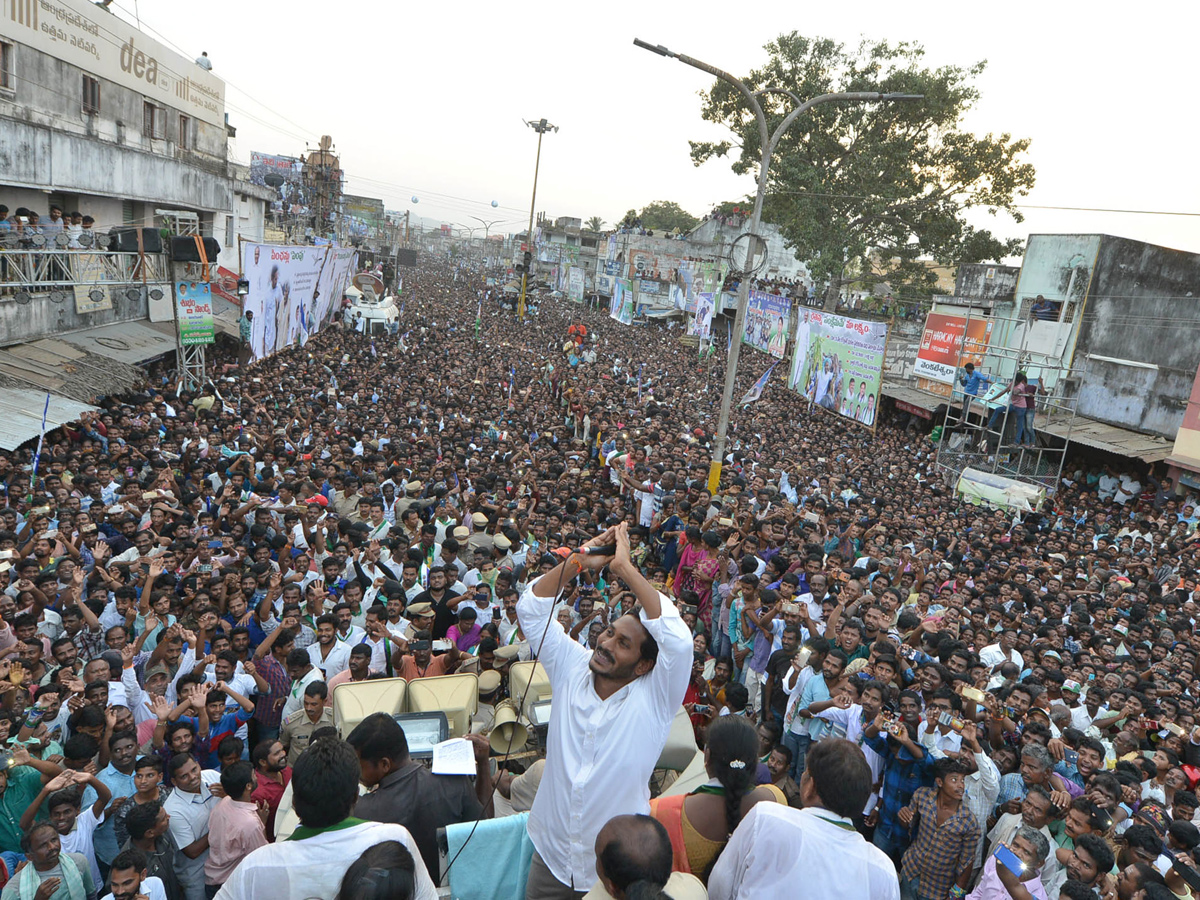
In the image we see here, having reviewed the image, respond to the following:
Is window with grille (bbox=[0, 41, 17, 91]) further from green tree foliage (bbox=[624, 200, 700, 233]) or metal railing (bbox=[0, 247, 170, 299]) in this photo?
green tree foliage (bbox=[624, 200, 700, 233])

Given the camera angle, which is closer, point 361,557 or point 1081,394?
point 361,557

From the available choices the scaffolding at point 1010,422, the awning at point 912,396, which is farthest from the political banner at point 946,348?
the awning at point 912,396

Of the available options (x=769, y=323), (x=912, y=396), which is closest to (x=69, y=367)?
(x=912, y=396)

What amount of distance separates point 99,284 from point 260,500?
9.54 meters

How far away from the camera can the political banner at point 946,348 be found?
19.7m

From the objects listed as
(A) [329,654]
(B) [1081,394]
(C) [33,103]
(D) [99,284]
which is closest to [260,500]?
(A) [329,654]

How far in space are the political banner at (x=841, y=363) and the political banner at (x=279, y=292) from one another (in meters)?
13.8

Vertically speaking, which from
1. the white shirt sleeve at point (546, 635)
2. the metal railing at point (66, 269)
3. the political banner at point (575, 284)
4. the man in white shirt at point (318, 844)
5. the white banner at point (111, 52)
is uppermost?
the white banner at point (111, 52)

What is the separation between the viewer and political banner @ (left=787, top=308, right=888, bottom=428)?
18.2 meters

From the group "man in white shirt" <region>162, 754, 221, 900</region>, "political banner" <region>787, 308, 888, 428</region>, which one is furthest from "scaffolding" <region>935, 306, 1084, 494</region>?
"man in white shirt" <region>162, 754, 221, 900</region>

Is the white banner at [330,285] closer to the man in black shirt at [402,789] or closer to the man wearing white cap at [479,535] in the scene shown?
the man wearing white cap at [479,535]

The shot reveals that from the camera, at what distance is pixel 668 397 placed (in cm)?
2145

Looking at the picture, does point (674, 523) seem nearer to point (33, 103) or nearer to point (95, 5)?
point (33, 103)

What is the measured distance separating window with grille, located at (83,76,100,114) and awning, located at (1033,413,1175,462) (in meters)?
22.7
